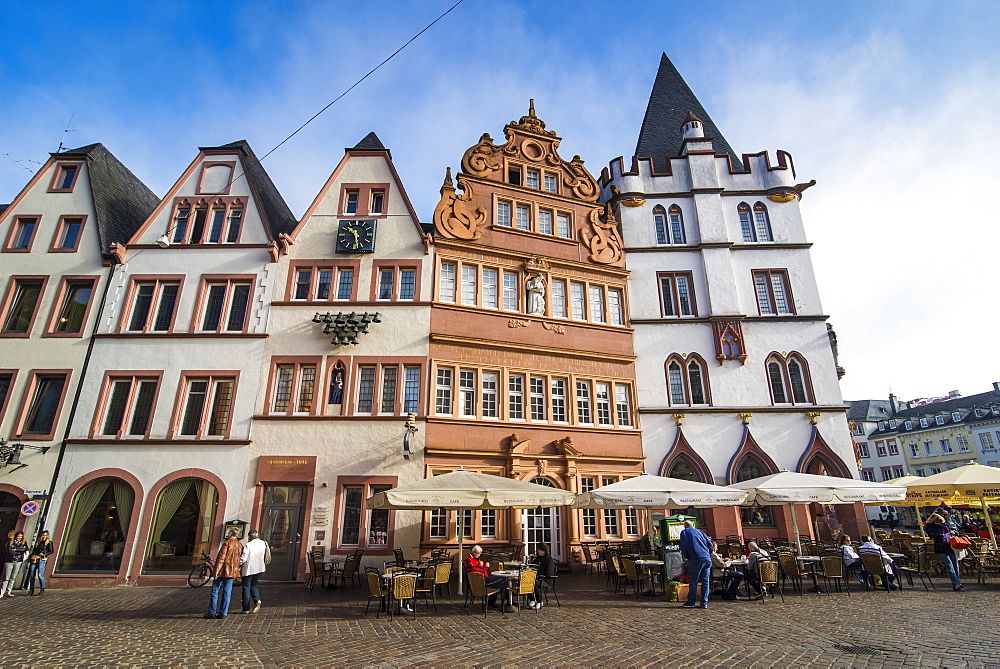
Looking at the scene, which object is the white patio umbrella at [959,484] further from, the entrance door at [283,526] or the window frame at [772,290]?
the entrance door at [283,526]

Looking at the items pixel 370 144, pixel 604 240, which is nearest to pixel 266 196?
pixel 370 144

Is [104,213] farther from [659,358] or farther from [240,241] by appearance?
[659,358]

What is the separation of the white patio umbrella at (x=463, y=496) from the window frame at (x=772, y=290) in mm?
16342

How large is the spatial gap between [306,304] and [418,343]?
4496mm

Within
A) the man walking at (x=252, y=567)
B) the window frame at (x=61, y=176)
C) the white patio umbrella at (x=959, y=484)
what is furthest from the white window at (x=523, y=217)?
the window frame at (x=61, y=176)

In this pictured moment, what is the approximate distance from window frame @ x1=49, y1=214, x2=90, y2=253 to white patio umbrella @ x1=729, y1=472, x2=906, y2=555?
25536 mm

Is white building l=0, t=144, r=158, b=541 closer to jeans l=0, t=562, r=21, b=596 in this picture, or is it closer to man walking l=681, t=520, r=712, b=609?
jeans l=0, t=562, r=21, b=596

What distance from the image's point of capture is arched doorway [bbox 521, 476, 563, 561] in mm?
19203

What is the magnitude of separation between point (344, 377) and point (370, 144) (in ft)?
36.0

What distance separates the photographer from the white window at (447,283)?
69.8 feet

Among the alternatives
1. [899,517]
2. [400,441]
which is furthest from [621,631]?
[899,517]

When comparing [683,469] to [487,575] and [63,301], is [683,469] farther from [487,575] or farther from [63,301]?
[63,301]

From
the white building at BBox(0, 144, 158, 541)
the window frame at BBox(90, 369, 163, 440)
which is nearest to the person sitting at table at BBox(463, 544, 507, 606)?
the window frame at BBox(90, 369, 163, 440)

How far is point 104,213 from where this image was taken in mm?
22062
